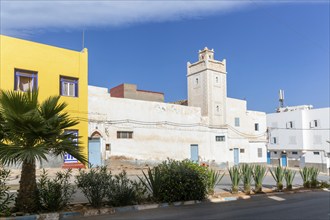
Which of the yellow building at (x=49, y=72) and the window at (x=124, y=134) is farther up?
the yellow building at (x=49, y=72)

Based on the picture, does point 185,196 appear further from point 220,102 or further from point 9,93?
point 220,102

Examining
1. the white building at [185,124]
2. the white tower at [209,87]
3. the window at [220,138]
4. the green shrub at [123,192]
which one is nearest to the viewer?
the green shrub at [123,192]

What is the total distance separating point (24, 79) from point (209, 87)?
22384 mm

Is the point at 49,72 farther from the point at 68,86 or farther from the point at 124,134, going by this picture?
the point at 124,134

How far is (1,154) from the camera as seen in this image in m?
7.47

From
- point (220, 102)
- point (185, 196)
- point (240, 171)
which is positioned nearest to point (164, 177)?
point (185, 196)

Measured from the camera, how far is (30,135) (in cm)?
798

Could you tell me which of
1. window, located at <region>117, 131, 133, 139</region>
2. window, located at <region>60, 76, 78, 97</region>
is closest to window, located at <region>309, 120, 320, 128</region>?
window, located at <region>117, 131, 133, 139</region>

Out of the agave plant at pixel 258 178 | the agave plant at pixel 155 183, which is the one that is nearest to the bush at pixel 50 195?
the agave plant at pixel 155 183

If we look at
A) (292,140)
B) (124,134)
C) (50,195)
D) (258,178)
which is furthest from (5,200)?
(292,140)

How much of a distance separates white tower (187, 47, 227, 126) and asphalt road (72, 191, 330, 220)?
26.2m

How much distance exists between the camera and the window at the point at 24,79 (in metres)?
22.7

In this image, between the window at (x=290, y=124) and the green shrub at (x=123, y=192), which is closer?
the green shrub at (x=123, y=192)

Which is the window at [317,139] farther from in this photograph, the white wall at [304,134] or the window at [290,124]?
the window at [290,124]
